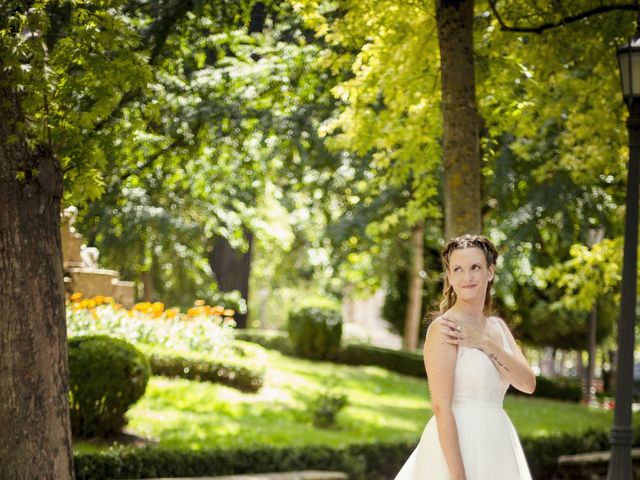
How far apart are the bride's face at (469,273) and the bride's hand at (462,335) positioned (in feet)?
0.53

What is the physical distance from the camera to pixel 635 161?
9133mm

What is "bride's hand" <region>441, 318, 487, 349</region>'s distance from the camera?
177 inches

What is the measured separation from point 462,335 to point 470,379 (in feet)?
0.72

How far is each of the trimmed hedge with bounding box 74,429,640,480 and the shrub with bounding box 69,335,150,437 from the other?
73cm

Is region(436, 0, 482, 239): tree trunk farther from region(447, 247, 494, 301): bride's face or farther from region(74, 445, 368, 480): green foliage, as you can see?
region(74, 445, 368, 480): green foliage

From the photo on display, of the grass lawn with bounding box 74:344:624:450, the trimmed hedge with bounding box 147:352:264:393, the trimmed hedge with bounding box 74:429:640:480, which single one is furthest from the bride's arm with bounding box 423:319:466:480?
the trimmed hedge with bounding box 147:352:264:393

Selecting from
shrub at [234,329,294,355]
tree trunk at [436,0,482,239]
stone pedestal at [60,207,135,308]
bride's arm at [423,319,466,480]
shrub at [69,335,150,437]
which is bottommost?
shrub at [234,329,294,355]

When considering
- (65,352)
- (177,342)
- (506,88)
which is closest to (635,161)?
(506,88)

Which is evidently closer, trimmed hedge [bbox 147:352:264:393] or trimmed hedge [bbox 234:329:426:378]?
trimmed hedge [bbox 147:352:264:393]

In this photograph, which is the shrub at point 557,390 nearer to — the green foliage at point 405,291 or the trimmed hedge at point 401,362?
the trimmed hedge at point 401,362

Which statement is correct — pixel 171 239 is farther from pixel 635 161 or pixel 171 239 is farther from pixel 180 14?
pixel 635 161

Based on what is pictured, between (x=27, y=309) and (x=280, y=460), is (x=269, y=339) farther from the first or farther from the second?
(x=27, y=309)

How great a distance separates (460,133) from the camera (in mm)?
8086

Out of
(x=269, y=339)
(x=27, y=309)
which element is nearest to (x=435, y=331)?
(x=27, y=309)
